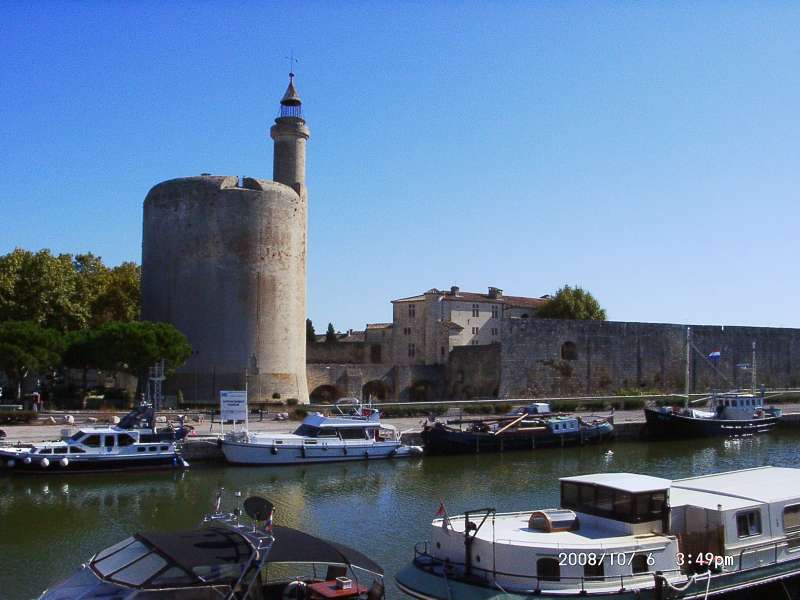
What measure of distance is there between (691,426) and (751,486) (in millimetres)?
19530

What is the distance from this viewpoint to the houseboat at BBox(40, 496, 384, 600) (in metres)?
7.16

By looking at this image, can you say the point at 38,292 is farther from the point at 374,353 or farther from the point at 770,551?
the point at 770,551

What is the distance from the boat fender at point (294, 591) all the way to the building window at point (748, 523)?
5135 millimetres

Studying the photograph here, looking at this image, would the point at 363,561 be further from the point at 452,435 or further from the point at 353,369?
the point at 353,369

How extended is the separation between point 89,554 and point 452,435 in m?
13.1

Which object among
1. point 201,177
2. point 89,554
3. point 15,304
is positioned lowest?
point 89,554

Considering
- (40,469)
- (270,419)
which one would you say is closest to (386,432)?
(270,419)

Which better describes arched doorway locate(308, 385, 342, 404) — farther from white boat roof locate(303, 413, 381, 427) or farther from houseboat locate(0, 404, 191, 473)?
houseboat locate(0, 404, 191, 473)

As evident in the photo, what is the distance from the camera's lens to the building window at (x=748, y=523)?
10031 mm

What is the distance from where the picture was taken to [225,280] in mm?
32094

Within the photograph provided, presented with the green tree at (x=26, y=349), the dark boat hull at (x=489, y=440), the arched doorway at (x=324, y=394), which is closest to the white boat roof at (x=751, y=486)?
the dark boat hull at (x=489, y=440)

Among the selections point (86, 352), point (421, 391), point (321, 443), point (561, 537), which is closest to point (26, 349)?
point (86, 352)

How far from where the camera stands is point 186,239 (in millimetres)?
32312

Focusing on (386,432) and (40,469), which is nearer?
(40,469)
